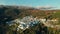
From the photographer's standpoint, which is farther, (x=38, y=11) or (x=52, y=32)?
(x=38, y=11)

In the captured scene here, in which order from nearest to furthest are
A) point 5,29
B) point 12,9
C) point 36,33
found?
point 36,33, point 5,29, point 12,9

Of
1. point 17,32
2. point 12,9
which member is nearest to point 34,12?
point 12,9

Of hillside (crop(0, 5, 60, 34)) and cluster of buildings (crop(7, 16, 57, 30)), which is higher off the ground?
hillside (crop(0, 5, 60, 34))

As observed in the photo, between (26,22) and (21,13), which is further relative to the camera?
(21,13)

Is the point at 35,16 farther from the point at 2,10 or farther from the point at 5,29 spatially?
the point at 5,29

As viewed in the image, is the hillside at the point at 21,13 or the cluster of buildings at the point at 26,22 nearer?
the cluster of buildings at the point at 26,22

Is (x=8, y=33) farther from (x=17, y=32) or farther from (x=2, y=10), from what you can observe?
(x=2, y=10)

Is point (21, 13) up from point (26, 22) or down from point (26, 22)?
up

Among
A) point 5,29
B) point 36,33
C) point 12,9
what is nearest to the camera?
point 36,33

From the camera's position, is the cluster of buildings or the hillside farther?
the hillside

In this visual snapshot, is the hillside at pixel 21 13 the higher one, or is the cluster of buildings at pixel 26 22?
the hillside at pixel 21 13
